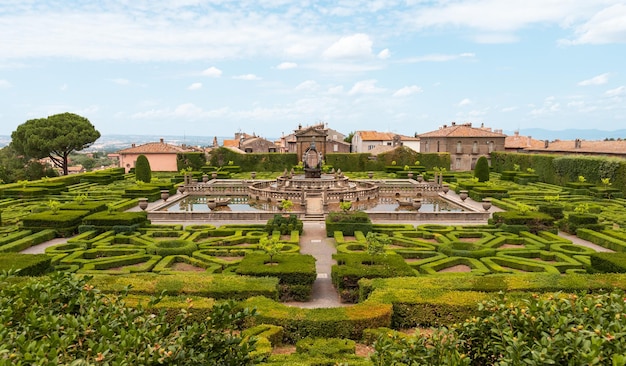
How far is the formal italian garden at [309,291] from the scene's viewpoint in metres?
4.75

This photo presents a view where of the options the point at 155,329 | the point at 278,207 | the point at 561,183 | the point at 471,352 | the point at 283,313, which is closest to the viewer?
the point at 155,329

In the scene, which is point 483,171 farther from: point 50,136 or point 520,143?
point 50,136

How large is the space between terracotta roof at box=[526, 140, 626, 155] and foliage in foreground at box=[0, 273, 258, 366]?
54812mm

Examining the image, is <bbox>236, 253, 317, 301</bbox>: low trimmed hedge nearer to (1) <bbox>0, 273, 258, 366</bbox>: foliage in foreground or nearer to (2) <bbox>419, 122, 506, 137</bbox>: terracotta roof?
(1) <bbox>0, 273, 258, 366</bbox>: foliage in foreground

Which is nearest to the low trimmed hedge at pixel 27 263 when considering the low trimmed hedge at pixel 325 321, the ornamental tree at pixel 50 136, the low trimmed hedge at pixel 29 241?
the low trimmed hedge at pixel 29 241

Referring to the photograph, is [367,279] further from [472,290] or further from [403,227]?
[403,227]

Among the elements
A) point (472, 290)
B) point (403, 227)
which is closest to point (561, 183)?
point (403, 227)

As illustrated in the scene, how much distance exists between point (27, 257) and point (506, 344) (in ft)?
46.5

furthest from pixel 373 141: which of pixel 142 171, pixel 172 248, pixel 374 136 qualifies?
pixel 172 248

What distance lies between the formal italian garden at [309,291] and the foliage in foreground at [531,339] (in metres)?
0.02

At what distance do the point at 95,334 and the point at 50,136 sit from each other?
56356 mm

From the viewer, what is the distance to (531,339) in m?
5.02

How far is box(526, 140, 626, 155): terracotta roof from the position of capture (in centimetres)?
4879

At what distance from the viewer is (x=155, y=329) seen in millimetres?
4945
